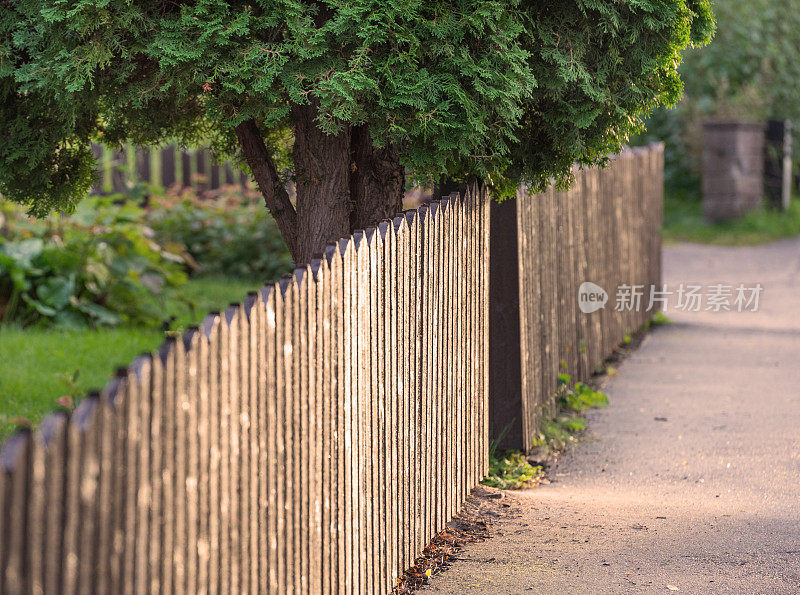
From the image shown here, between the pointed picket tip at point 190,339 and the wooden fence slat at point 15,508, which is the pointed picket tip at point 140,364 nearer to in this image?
the pointed picket tip at point 190,339

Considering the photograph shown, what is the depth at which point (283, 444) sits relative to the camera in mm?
2814

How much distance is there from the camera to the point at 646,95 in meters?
4.45

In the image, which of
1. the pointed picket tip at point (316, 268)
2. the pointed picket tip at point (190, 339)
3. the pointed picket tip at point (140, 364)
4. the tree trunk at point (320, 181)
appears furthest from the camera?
the tree trunk at point (320, 181)

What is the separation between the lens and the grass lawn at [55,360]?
6.04 meters

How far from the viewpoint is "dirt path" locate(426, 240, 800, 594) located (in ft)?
13.4

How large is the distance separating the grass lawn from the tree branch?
1.24 meters

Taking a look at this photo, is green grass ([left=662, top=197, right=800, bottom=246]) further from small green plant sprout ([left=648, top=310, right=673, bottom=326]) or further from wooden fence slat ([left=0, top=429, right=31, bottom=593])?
wooden fence slat ([left=0, top=429, right=31, bottom=593])

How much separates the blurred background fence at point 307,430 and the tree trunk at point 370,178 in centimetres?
37

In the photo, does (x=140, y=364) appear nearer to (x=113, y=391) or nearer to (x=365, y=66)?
(x=113, y=391)

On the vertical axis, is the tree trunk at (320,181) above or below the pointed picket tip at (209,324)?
above

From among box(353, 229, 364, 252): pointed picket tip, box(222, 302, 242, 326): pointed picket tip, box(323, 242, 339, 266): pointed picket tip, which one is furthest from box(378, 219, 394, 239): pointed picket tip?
box(222, 302, 242, 326): pointed picket tip

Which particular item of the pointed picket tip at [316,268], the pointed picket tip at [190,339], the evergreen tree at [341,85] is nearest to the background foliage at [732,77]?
the evergreen tree at [341,85]

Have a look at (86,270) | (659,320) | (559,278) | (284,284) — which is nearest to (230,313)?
(284,284)

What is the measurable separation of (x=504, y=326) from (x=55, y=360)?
327cm
